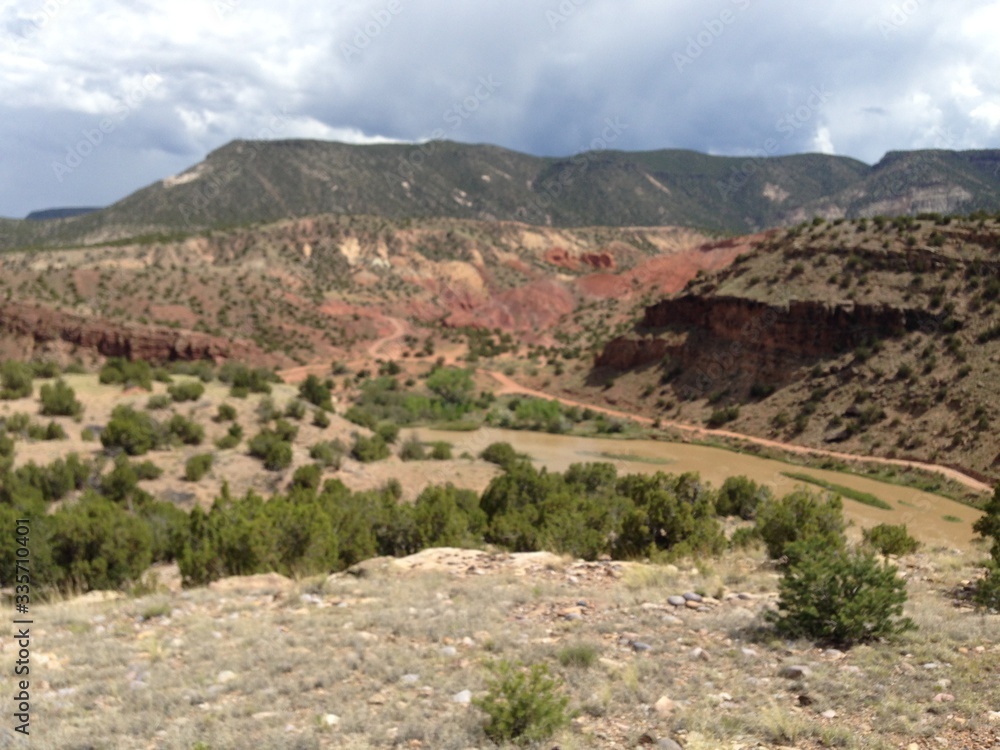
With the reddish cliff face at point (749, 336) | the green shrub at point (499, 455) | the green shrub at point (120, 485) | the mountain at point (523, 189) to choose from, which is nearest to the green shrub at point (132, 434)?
the green shrub at point (120, 485)

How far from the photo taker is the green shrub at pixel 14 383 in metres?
19.9

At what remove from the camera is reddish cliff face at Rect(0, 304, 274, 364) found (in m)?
41.5

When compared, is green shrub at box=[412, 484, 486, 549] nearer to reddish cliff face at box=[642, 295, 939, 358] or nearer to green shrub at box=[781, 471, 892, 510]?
green shrub at box=[781, 471, 892, 510]

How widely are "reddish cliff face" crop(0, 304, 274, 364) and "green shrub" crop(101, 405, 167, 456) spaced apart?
27.0 m

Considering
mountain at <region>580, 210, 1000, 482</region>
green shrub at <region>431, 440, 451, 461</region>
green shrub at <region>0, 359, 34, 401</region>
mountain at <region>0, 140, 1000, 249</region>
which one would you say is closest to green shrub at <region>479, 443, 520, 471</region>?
green shrub at <region>431, 440, 451, 461</region>

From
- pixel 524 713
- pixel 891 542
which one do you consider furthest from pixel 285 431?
pixel 524 713

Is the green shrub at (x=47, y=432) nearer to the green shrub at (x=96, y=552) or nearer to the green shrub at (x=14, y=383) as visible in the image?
the green shrub at (x=14, y=383)

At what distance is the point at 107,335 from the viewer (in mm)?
42625

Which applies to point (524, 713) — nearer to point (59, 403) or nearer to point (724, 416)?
point (59, 403)

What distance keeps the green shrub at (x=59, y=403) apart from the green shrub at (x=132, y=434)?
62.2 inches

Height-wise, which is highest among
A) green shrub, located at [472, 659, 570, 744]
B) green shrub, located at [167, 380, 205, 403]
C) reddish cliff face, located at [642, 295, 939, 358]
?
reddish cliff face, located at [642, 295, 939, 358]

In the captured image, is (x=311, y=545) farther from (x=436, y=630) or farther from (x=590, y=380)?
(x=590, y=380)

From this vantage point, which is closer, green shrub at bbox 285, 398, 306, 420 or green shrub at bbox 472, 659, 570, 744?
green shrub at bbox 472, 659, 570, 744

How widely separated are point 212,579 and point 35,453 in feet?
37.1
